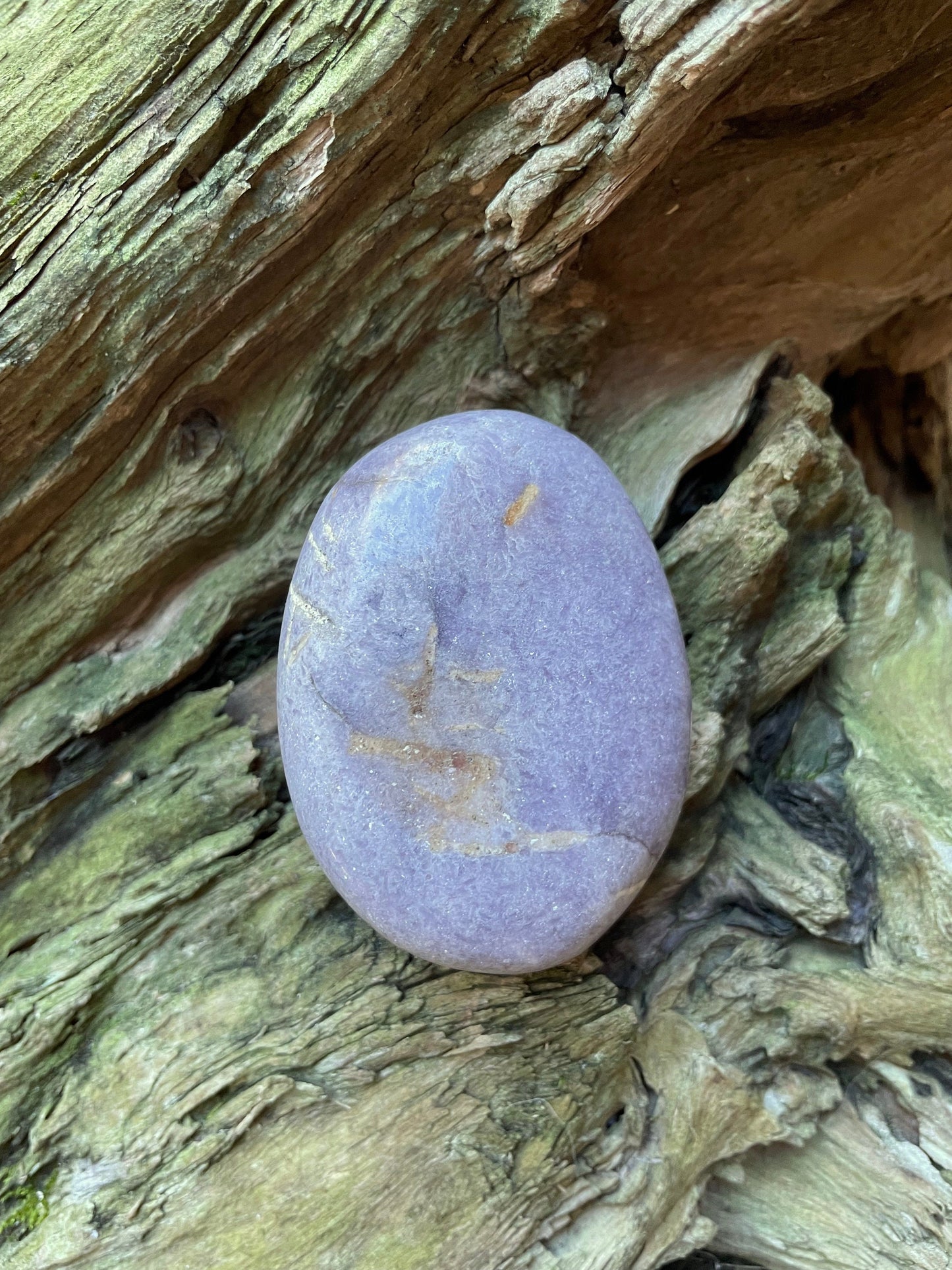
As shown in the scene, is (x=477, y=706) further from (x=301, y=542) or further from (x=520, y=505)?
(x=301, y=542)

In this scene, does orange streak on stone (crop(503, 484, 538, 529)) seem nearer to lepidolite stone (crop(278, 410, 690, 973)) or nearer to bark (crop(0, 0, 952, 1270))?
lepidolite stone (crop(278, 410, 690, 973))

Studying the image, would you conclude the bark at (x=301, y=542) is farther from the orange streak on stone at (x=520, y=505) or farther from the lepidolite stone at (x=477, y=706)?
the orange streak on stone at (x=520, y=505)

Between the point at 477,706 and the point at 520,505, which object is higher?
the point at 520,505

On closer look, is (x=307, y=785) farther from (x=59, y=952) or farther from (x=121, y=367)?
(x=121, y=367)

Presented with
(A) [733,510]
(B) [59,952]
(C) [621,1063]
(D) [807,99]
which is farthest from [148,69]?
(C) [621,1063]

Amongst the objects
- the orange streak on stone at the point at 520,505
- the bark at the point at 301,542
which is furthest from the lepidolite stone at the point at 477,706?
the bark at the point at 301,542

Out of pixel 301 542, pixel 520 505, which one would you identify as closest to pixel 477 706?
pixel 520 505
